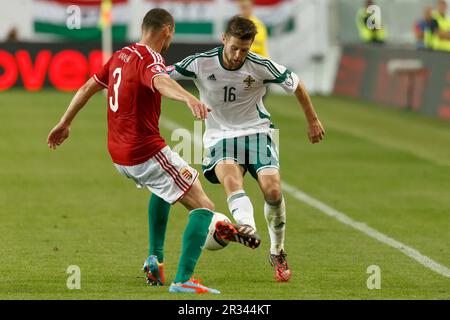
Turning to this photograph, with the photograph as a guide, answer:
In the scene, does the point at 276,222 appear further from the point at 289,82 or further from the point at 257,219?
the point at 257,219

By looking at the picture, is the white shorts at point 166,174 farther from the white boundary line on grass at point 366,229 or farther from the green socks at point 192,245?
the white boundary line on grass at point 366,229

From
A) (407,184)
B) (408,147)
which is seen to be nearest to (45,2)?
(408,147)

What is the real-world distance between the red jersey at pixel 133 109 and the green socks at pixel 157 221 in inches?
21.3

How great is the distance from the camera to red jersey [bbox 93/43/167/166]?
348 inches

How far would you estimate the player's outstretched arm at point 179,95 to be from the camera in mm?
7801

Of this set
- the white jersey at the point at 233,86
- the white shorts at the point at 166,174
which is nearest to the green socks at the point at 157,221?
the white shorts at the point at 166,174

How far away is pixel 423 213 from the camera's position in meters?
13.8

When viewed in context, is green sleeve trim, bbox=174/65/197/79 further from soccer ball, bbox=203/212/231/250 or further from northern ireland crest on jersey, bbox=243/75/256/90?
soccer ball, bbox=203/212/231/250

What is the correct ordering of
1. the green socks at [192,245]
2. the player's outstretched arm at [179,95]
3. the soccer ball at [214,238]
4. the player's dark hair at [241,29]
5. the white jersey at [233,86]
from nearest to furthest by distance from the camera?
the player's outstretched arm at [179,95] → the green socks at [192,245] → the soccer ball at [214,238] → the player's dark hair at [241,29] → the white jersey at [233,86]

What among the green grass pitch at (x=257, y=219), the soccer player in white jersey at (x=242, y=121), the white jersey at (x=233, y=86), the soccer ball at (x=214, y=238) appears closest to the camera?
the soccer ball at (x=214, y=238)

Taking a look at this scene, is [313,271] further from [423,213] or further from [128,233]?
[423,213]

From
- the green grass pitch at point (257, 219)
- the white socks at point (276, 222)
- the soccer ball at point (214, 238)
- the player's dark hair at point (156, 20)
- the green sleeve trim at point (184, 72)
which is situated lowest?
the green grass pitch at point (257, 219)

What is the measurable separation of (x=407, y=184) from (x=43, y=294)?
28.1ft

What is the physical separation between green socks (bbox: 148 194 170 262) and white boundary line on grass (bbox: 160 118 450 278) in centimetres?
231
